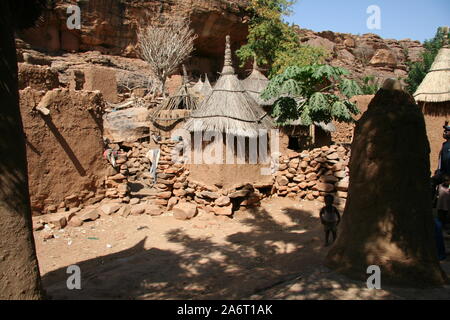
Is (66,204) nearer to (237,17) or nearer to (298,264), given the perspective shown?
(298,264)

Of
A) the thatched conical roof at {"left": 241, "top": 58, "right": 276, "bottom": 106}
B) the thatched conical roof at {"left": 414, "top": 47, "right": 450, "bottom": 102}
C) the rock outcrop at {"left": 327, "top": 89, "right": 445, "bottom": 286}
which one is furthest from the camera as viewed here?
the thatched conical roof at {"left": 241, "top": 58, "right": 276, "bottom": 106}

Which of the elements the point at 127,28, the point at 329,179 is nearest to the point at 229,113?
the point at 329,179

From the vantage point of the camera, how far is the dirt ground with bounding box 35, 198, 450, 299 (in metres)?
3.27

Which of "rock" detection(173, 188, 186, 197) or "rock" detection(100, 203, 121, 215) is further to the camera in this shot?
"rock" detection(173, 188, 186, 197)

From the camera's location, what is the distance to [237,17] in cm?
2431

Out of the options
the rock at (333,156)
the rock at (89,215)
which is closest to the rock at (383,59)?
the rock at (333,156)

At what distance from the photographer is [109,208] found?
7.38 meters

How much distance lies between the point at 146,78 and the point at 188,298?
21.2m

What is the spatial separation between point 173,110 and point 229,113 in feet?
24.4

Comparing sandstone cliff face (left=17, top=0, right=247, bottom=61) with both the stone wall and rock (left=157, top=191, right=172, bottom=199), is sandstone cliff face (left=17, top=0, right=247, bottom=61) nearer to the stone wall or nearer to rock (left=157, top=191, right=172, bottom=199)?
the stone wall

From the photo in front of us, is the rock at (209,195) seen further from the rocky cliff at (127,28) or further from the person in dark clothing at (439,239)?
the rocky cliff at (127,28)

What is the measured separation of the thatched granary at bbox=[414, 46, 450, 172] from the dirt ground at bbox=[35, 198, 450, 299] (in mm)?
3249

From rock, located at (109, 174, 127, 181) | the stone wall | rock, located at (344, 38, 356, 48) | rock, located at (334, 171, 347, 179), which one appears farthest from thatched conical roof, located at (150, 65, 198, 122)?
rock, located at (344, 38, 356, 48)

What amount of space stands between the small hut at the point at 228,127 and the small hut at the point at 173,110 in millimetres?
6230
